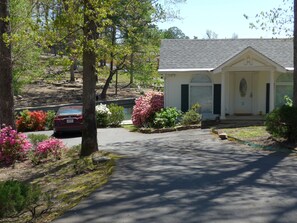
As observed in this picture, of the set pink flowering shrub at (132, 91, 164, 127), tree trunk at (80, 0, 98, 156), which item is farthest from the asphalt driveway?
pink flowering shrub at (132, 91, 164, 127)

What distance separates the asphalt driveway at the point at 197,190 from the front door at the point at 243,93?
35.8ft

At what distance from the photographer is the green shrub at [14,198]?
5863 mm

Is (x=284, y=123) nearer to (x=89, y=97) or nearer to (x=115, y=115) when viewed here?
(x=89, y=97)

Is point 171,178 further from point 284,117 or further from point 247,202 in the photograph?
point 284,117

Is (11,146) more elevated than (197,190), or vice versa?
(11,146)

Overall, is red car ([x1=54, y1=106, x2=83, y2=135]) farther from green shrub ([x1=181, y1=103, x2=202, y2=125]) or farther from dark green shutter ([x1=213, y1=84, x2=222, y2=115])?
dark green shutter ([x1=213, y1=84, x2=222, y2=115])

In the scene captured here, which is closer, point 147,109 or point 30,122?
point 147,109

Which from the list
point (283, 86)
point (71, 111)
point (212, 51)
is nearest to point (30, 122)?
point (71, 111)

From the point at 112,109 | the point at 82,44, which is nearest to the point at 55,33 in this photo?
the point at 82,44

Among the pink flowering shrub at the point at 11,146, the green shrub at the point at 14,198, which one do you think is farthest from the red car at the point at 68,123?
the green shrub at the point at 14,198

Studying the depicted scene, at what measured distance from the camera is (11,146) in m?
13.1

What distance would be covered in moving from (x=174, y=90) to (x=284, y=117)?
10408 mm

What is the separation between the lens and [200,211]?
21.0 feet

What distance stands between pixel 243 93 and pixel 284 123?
10404 millimetres
